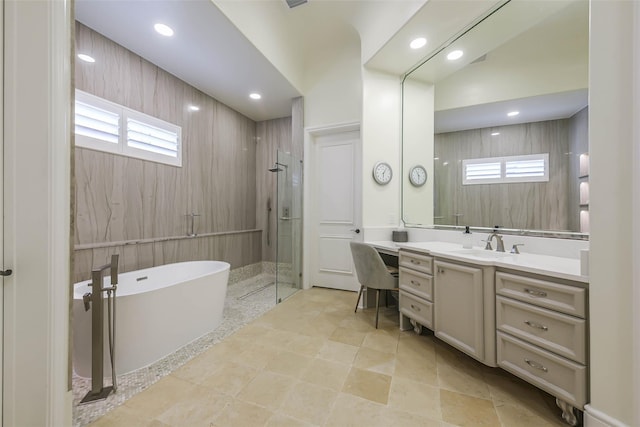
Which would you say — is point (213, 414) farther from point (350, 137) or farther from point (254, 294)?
point (350, 137)

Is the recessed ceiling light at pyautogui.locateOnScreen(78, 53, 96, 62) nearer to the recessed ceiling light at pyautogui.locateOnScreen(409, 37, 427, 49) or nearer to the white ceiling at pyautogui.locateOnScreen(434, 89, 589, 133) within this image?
the recessed ceiling light at pyautogui.locateOnScreen(409, 37, 427, 49)

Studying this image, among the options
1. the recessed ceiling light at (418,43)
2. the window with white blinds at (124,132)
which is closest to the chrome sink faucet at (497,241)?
the recessed ceiling light at (418,43)

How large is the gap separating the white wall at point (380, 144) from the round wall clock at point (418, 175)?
156 millimetres

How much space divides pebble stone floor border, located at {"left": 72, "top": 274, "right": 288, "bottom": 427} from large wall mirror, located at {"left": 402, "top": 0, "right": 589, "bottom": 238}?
2.31 m

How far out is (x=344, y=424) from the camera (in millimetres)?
1292

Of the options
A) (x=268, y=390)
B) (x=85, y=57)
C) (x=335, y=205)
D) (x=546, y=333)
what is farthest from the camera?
(x=335, y=205)

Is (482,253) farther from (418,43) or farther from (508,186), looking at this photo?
(418,43)

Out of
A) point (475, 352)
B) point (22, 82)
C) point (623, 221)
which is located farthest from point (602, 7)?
point (22, 82)

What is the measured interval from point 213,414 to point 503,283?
74.7 inches

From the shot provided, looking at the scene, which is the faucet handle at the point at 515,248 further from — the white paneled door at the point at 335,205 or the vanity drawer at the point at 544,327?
the white paneled door at the point at 335,205

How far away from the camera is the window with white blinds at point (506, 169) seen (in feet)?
6.14

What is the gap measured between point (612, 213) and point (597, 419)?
3.20 feet

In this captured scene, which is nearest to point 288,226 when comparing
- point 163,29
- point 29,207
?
point 163,29

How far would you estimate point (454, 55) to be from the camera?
2.49 m
